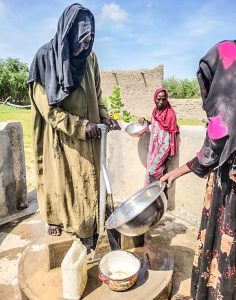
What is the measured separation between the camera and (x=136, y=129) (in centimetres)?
372

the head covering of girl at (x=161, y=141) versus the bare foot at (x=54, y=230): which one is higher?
the head covering of girl at (x=161, y=141)

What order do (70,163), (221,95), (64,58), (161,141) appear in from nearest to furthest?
(221,95) < (64,58) < (70,163) < (161,141)

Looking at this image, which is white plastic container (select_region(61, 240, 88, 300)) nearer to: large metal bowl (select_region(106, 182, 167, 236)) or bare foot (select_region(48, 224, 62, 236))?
large metal bowl (select_region(106, 182, 167, 236))

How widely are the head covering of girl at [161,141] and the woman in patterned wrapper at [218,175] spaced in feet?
5.34

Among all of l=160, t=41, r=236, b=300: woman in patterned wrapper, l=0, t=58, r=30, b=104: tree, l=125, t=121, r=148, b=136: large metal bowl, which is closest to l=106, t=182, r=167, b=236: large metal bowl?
l=160, t=41, r=236, b=300: woman in patterned wrapper

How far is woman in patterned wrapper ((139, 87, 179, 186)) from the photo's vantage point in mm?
3514

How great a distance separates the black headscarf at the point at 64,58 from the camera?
81.1 inches

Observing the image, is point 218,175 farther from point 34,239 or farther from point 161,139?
point 34,239

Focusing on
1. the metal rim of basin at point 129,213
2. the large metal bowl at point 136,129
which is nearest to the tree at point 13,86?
the large metal bowl at point 136,129

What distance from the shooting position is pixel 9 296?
2.25m

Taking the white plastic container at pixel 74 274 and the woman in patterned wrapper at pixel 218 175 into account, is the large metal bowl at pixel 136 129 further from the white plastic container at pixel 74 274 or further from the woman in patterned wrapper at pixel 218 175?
the white plastic container at pixel 74 274

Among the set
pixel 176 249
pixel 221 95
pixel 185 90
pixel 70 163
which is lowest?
pixel 176 249

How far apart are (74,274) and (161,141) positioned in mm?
2036

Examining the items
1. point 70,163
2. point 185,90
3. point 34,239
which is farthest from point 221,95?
point 185,90
